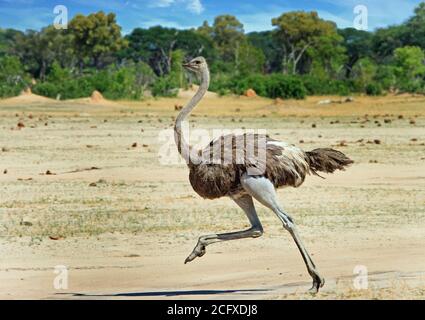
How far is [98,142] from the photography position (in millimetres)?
21422

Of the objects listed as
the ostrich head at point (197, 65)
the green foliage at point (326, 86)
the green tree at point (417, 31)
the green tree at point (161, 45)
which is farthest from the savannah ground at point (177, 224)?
the green tree at point (161, 45)

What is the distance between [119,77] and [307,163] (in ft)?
116

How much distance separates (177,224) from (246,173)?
3775 millimetres

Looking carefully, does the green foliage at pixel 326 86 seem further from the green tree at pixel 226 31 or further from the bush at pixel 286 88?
the green tree at pixel 226 31

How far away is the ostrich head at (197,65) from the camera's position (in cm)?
800

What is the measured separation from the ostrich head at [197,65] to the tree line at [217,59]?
32.1 m

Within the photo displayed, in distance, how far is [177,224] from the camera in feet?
35.9

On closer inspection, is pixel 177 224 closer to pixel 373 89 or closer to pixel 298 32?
pixel 373 89

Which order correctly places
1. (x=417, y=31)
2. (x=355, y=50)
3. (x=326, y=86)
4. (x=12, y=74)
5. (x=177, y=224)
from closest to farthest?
(x=177, y=224)
(x=326, y=86)
(x=12, y=74)
(x=417, y=31)
(x=355, y=50)

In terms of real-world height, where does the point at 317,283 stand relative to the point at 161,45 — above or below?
below

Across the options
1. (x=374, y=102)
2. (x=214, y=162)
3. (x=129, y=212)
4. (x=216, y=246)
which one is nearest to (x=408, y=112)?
(x=374, y=102)

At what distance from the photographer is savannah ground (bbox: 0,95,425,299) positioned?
7.69 metres

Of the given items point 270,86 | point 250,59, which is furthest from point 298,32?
point 270,86

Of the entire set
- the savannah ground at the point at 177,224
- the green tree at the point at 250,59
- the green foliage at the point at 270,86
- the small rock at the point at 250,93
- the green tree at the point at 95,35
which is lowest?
the savannah ground at the point at 177,224
